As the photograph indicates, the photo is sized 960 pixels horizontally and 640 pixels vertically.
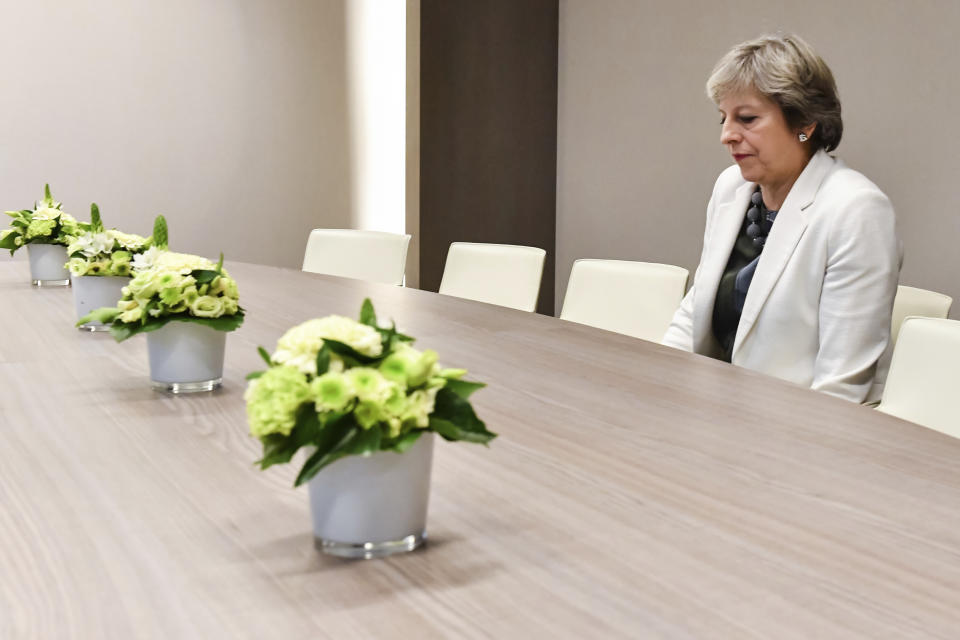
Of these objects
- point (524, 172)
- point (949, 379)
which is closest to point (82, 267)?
point (949, 379)

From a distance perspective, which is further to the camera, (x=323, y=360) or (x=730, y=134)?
(x=730, y=134)

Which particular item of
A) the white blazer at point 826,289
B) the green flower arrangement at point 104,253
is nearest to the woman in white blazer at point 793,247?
the white blazer at point 826,289

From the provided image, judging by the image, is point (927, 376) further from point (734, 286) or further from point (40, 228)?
point (40, 228)

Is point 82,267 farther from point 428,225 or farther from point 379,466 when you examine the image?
point 428,225

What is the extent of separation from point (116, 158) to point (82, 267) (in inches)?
157

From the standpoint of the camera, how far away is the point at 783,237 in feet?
9.13

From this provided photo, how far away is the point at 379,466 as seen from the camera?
1.04 m

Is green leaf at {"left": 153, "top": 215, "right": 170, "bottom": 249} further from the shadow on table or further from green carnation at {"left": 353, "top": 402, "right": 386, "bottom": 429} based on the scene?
green carnation at {"left": 353, "top": 402, "right": 386, "bottom": 429}

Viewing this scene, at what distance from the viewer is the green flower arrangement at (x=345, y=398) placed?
99cm

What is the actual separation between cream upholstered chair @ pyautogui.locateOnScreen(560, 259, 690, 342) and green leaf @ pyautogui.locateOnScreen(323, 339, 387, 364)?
2.02 metres

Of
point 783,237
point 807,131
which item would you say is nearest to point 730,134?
point 807,131

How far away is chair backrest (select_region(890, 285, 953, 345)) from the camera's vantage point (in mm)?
2686

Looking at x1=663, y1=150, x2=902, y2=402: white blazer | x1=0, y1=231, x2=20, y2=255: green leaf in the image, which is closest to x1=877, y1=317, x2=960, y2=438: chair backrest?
x1=663, y1=150, x2=902, y2=402: white blazer

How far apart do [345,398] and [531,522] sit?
0.32 metres
